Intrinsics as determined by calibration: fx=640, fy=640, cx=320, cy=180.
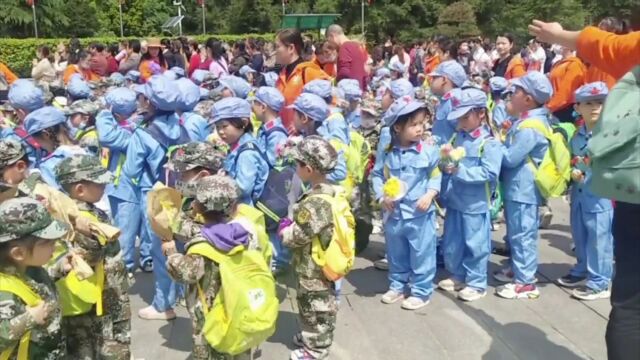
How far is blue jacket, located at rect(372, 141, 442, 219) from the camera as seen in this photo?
4746 mm

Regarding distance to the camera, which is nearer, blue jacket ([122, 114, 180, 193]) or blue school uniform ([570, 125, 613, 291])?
blue school uniform ([570, 125, 613, 291])

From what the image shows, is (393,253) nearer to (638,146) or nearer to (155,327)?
(155,327)

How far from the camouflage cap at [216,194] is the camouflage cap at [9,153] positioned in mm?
1290

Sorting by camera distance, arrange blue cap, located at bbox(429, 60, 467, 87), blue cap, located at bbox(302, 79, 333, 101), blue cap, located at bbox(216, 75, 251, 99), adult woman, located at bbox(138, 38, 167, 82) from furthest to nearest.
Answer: adult woman, located at bbox(138, 38, 167, 82)
blue cap, located at bbox(216, 75, 251, 99)
blue cap, located at bbox(429, 60, 467, 87)
blue cap, located at bbox(302, 79, 333, 101)

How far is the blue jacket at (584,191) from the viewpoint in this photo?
16.4ft

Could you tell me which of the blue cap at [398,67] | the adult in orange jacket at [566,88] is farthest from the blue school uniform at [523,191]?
the blue cap at [398,67]

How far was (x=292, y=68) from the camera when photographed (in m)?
6.68

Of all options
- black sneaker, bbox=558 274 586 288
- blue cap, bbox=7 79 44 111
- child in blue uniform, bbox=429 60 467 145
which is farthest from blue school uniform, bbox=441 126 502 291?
blue cap, bbox=7 79 44 111

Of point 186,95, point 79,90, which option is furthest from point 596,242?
point 79,90

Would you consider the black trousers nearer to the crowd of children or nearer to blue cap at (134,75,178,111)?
the crowd of children

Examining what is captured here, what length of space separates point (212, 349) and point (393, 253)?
6.84ft

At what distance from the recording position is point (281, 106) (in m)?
5.71

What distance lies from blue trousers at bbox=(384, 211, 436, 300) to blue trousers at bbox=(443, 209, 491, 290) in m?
0.32

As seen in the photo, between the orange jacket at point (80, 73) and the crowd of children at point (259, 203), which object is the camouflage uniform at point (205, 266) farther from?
the orange jacket at point (80, 73)
